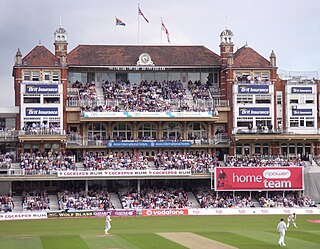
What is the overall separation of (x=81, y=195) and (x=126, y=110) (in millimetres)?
8926

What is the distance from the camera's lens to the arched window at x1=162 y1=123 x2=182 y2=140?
226 ft

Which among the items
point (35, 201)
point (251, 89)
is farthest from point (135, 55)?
point (35, 201)

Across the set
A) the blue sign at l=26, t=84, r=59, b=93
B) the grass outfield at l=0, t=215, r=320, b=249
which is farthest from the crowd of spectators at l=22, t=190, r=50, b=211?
the blue sign at l=26, t=84, r=59, b=93

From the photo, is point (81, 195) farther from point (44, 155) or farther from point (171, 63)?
point (171, 63)

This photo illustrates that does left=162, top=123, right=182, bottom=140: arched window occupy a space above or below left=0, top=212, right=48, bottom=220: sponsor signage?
above

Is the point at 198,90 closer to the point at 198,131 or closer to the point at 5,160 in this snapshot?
the point at 198,131

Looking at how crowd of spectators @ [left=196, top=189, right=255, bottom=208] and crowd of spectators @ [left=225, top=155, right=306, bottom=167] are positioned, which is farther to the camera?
crowd of spectators @ [left=225, top=155, right=306, bottom=167]

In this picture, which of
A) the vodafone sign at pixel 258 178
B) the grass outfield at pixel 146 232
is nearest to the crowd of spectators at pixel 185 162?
the vodafone sign at pixel 258 178

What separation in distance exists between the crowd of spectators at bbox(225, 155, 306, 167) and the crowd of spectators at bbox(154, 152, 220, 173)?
5.13ft

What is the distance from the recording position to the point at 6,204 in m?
59.4

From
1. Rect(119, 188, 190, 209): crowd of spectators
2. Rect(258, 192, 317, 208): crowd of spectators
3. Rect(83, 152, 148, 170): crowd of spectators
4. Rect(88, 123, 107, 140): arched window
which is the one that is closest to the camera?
Rect(119, 188, 190, 209): crowd of spectators

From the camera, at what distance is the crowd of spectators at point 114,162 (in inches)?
2506

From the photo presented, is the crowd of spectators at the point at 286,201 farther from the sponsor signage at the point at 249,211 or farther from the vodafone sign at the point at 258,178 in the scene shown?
the sponsor signage at the point at 249,211

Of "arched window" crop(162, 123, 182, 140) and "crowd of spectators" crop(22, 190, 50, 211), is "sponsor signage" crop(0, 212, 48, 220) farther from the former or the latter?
"arched window" crop(162, 123, 182, 140)
